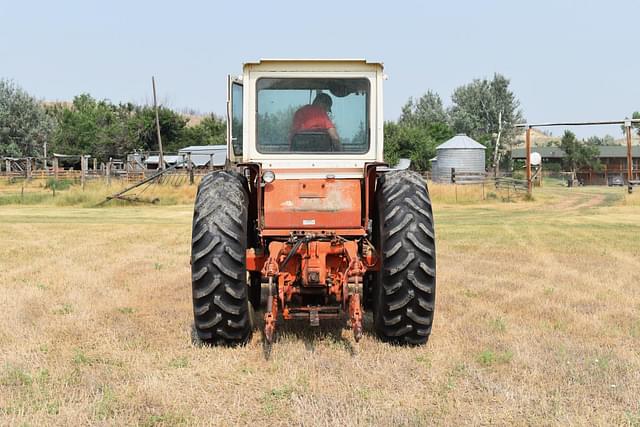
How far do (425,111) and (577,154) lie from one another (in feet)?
68.1

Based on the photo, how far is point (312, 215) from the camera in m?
6.50

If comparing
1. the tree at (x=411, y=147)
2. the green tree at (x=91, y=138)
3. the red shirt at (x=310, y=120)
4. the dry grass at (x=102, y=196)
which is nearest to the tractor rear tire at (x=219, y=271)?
the red shirt at (x=310, y=120)

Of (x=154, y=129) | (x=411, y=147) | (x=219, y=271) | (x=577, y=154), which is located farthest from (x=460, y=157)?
(x=219, y=271)

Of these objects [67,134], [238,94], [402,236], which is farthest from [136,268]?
[67,134]

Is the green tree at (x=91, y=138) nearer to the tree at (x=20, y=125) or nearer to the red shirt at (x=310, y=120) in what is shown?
the tree at (x=20, y=125)

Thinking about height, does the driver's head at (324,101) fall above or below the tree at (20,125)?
below

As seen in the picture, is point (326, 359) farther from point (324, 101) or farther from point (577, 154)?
point (577, 154)

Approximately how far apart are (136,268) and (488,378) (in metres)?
7.82

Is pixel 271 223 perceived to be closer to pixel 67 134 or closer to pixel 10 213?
pixel 10 213

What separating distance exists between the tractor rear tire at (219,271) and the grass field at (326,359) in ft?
0.74

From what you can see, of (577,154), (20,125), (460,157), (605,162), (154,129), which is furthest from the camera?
(605,162)

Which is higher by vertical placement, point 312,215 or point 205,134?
point 205,134

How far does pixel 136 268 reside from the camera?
12.0 m

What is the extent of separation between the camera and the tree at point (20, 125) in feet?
206
